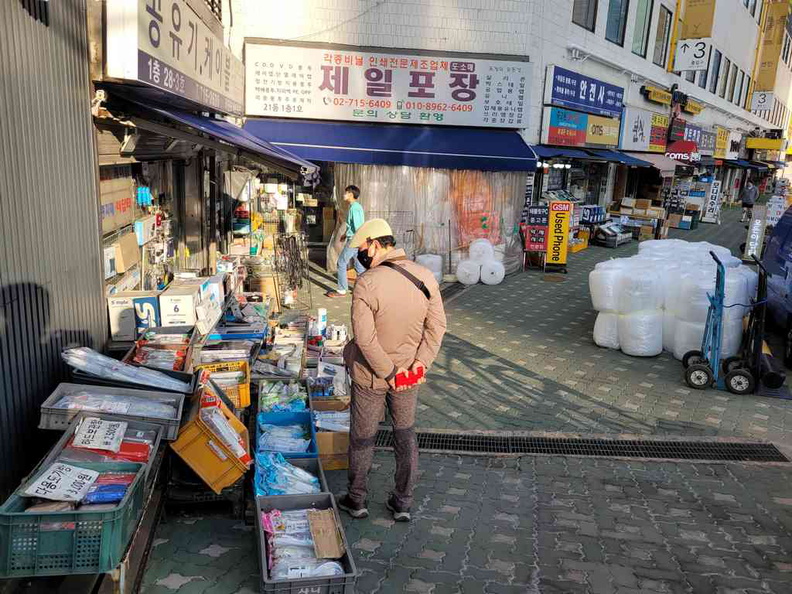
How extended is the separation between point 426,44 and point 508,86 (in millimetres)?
2038

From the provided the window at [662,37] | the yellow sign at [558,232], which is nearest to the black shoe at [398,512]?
the yellow sign at [558,232]

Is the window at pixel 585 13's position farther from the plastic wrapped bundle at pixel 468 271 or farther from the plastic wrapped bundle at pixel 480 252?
the plastic wrapped bundle at pixel 468 271

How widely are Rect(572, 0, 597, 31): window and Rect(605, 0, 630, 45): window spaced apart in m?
1.41

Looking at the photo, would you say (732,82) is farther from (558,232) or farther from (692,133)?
(558,232)

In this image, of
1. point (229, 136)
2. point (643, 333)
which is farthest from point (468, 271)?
point (229, 136)

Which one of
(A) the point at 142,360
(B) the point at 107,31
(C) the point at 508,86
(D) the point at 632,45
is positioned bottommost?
(A) the point at 142,360

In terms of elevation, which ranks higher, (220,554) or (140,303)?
(140,303)

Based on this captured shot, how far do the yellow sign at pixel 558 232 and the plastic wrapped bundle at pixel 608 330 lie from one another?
5.88m

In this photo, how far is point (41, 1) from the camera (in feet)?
13.7

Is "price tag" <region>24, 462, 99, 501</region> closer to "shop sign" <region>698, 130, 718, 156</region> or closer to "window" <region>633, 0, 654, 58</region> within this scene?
"window" <region>633, 0, 654, 58</region>

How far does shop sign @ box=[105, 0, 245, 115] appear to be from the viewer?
4848 mm

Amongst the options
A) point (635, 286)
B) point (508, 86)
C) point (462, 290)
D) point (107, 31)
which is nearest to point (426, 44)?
point (508, 86)

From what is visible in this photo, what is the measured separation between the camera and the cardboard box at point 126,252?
19.6 feet

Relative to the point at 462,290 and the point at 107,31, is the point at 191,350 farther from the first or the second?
the point at 462,290
